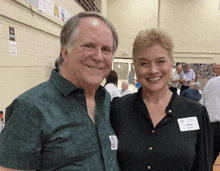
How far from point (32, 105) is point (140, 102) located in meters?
0.74

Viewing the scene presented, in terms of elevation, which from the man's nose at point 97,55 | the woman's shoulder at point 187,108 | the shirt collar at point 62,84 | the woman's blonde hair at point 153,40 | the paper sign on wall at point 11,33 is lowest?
the woman's shoulder at point 187,108

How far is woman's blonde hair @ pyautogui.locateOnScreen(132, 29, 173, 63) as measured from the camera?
48.5 inches

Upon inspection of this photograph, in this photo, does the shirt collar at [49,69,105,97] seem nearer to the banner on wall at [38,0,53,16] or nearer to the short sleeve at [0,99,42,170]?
the short sleeve at [0,99,42,170]

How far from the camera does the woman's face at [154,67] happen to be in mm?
1224

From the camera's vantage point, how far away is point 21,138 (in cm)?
83

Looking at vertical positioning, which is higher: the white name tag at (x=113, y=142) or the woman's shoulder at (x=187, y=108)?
the woman's shoulder at (x=187, y=108)

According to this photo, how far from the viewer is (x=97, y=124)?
3.52 ft

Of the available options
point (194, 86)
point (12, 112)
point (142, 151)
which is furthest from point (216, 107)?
point (12, 112)

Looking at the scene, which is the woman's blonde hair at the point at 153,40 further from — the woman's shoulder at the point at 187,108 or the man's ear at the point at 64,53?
the man's ear at the point at 64,53

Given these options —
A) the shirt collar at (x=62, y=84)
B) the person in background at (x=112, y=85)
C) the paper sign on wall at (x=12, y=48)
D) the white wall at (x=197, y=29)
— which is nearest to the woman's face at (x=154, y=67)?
the shirt collar at (x=62, y=84)

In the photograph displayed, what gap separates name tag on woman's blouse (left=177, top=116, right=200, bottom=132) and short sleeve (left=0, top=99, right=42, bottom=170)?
0.88 meters

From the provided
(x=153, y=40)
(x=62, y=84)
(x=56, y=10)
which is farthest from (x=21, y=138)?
(x=56, y=10)

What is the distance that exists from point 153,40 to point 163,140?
663 mm

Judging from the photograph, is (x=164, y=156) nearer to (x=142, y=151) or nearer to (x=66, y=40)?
(x=142, y=151)
